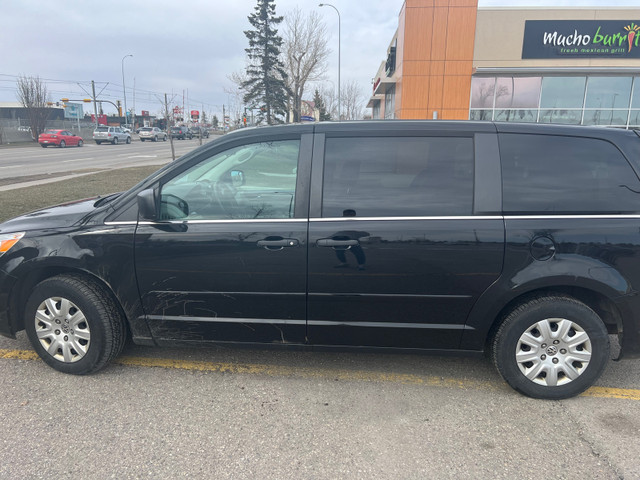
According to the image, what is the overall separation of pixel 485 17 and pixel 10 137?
4135cm

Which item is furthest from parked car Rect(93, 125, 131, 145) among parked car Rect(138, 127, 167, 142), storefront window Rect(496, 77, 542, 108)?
storefront window Rect(496, 77, 542, 108)

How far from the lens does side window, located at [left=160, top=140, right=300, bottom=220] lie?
118 inches

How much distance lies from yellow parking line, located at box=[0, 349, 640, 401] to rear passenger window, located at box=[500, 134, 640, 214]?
126 centimetres

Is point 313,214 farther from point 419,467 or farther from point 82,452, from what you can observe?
point 82,452

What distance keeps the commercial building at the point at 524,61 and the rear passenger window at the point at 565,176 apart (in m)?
18.6

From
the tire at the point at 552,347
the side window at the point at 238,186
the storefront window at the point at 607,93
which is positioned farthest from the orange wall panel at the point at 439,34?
the tire at the point at 552,347

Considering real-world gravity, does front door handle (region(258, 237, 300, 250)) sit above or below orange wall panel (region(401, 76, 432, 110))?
below

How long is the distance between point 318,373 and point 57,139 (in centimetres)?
3921

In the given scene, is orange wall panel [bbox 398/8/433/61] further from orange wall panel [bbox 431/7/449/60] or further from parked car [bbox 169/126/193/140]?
parked car [bbox 169/126/193/140]

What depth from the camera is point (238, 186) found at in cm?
315

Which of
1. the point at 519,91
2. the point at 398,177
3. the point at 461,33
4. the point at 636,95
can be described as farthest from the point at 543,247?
the point at 636,95

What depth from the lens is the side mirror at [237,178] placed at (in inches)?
125

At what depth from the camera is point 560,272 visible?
2.76 metres

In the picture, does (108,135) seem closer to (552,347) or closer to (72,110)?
(552,347)
